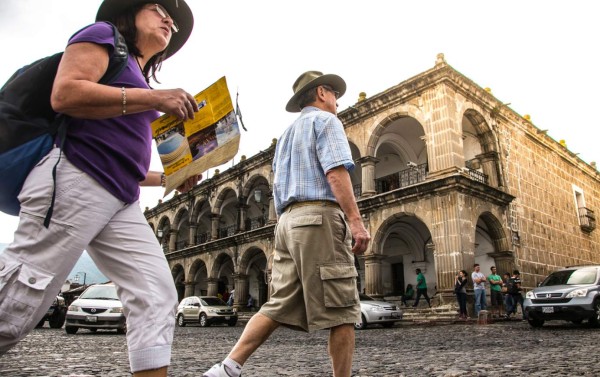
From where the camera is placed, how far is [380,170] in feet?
67.5

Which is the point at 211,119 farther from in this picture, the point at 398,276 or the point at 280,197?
the point at 398,276

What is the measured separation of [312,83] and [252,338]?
5.37ft

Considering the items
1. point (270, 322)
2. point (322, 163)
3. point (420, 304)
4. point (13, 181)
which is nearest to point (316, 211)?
point (322, 163)

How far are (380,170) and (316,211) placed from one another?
60.5 ft

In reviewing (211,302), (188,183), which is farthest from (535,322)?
(211,302)

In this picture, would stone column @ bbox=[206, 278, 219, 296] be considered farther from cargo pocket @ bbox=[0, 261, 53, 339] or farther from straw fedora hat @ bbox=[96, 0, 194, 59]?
cargo pocket @ bbox=[0, 261, 53, 339]

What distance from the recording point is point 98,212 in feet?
5.01

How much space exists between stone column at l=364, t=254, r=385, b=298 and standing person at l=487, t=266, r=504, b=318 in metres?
3.60

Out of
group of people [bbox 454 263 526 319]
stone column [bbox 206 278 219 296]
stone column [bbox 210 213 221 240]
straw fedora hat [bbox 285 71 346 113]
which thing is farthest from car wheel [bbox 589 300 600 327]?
stone column [bbox 210 213 221 240]

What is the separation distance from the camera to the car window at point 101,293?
470 inches

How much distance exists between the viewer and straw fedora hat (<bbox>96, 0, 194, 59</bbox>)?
1852 mm

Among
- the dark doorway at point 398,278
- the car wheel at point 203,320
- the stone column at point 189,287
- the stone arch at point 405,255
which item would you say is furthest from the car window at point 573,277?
the stone column at point 189,287

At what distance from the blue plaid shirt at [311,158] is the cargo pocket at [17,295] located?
1.51 metres

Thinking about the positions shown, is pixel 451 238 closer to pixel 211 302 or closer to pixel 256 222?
pixel 211 302
